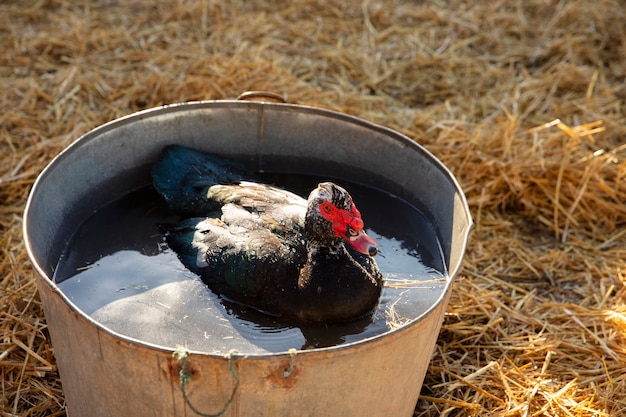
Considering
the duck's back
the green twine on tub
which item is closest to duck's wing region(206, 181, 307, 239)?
the duck's back

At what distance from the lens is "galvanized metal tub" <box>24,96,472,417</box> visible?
7.51ft

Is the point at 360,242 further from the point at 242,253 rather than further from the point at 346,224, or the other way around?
the point at 242,253

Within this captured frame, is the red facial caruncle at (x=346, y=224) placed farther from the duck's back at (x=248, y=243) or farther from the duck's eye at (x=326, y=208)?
the duck's back at (x=248, y=243)

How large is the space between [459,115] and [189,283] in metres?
2.87

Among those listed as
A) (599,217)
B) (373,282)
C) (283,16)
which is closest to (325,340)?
(373,282)

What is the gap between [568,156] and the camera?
189 inches

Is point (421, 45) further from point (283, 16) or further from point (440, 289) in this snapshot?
point (440, 289)

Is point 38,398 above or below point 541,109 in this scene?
below

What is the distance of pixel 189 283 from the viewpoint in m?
3.34

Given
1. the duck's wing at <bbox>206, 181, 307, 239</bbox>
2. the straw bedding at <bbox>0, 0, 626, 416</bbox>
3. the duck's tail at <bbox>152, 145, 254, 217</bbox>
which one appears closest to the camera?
the duck's wing at <bbox>206, 181, 307, 239</bbox>

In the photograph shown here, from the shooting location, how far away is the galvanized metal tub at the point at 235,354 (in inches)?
90.1

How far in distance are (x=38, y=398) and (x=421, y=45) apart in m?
4.28

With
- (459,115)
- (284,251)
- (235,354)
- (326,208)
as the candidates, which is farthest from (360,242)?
(459,115)

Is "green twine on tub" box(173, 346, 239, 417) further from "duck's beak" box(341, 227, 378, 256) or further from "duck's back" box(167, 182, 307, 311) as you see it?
"duck's beak" box(341, 227, 378, 256)
